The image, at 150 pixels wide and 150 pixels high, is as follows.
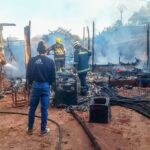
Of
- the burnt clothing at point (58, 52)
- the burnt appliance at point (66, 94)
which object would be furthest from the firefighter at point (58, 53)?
the burnt appliance at point (66, 94)

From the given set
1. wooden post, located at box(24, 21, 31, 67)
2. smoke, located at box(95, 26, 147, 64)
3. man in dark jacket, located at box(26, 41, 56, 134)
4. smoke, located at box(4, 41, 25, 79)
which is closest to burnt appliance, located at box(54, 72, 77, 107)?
wooden post, located at box(24, 21, 31, 67)

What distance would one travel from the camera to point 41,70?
7.72 meters

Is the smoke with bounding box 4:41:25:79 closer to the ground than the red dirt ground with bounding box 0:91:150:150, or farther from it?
farther from it

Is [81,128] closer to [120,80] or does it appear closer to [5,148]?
[5,148]

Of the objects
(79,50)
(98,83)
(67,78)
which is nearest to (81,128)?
(67,78)

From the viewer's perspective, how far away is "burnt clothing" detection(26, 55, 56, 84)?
770 cm

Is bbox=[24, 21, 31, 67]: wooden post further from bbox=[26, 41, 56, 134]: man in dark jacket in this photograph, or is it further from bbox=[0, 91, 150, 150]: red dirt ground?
bbox=[26, 41, 56, 134]: man in dark jacket

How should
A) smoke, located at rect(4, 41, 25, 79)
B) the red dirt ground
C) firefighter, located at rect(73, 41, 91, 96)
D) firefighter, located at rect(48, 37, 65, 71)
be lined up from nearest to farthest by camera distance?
1. the red dirt ground
2. firefighter, located at rect(73, 41, 91, 96)
3. firefighter, located at rect(48, 37, 65, 71)
4. smoke, located at rect(4, 41, 25, 79)

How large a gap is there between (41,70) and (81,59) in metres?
5.10

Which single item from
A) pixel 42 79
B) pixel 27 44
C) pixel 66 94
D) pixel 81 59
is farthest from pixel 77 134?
pixel 27 44

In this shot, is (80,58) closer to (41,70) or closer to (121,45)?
(41,70)

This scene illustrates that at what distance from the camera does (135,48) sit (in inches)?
1399

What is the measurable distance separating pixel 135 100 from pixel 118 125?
318cm

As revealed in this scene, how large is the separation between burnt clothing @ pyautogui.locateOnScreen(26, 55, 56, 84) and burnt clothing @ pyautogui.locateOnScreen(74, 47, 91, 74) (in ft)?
16.1
